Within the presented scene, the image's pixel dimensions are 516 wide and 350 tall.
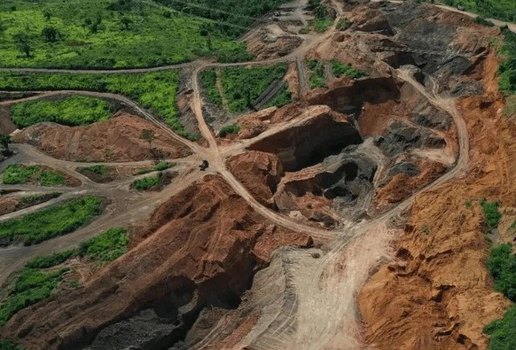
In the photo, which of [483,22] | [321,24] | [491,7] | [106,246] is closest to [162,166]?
[106,246]

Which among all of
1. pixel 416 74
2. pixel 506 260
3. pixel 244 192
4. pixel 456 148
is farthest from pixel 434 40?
pixel 506 260

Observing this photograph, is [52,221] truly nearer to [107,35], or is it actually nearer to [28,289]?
[28,289]

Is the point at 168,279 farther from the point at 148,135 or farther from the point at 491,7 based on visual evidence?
the point at 491,7

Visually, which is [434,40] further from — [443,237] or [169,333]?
[169,333]

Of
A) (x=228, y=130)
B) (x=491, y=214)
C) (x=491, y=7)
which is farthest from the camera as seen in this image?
(x=491, y=7)

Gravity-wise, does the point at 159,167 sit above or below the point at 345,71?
below

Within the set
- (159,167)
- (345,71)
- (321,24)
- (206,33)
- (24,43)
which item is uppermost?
(24,43)

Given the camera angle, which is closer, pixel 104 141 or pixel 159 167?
pixel 159 167

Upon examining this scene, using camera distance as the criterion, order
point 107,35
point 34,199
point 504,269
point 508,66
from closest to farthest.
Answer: point 504,269
point 34,199
point 508,66
point 107,35
